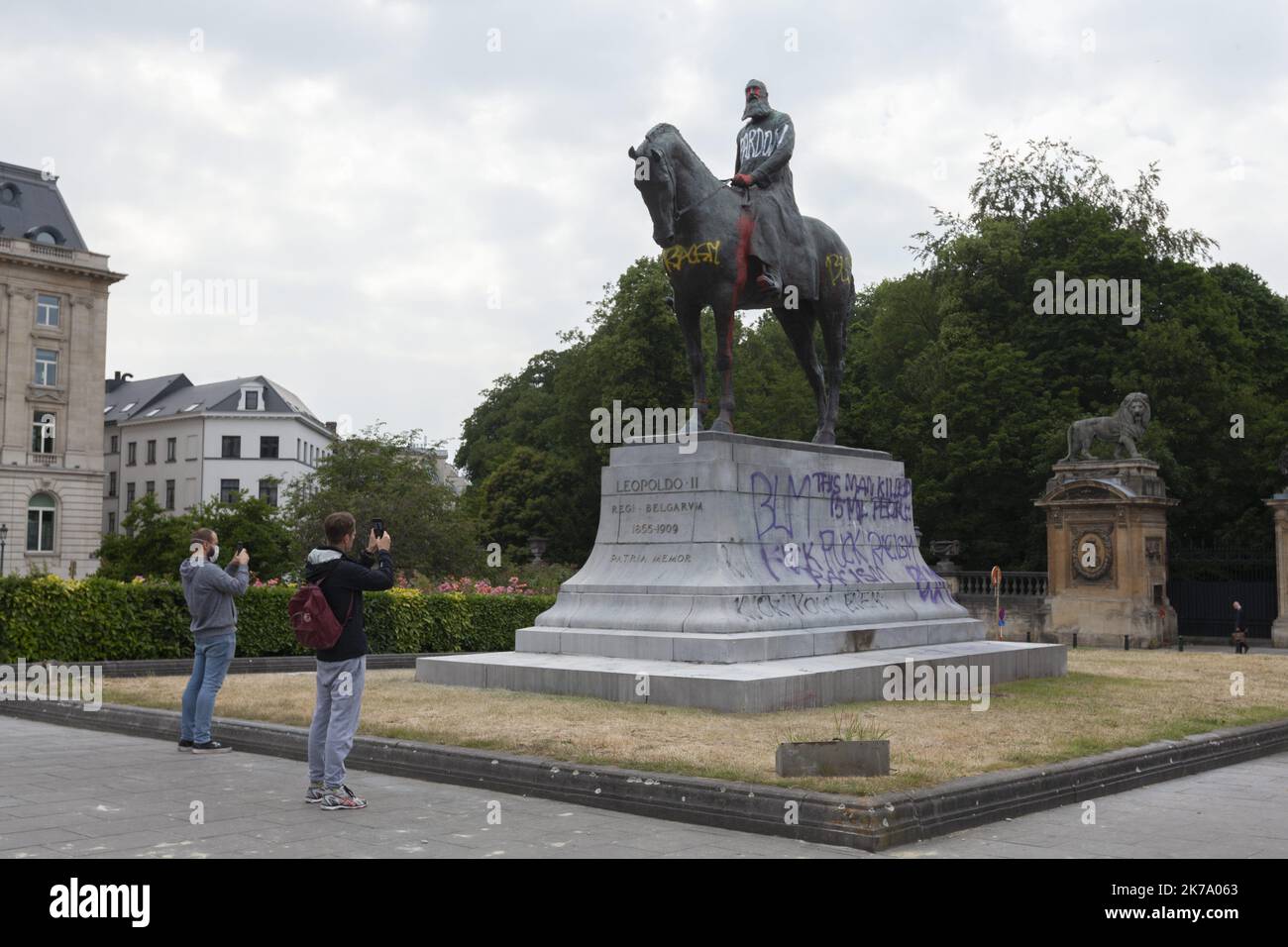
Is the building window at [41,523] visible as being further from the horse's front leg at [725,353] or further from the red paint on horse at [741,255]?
the red paint on horse at [741,255]

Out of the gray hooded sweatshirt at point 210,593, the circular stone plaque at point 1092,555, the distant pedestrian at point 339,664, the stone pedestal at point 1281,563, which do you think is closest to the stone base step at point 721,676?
the gray hooded sweatshirt at point 210,593

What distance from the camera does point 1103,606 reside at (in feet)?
122

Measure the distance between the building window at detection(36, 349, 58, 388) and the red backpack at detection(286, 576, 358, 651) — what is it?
64.6m

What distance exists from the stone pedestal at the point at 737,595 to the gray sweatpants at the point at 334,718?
4.70m

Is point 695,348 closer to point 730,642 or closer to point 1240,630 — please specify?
point 730,642

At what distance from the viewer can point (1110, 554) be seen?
122ft

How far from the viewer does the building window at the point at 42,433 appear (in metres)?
65.6

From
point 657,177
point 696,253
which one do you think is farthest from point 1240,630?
point 657,177

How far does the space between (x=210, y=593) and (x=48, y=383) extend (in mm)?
61403

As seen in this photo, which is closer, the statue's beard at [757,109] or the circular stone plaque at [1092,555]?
the statue's beard at [757,109]

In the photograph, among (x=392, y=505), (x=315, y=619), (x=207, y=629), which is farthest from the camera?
(x=392, y=505)

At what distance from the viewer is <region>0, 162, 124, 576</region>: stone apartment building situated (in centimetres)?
6406

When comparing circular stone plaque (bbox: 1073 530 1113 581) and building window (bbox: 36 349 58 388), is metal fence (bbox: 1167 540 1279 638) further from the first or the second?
building window (bbox: 36 349 58 388)

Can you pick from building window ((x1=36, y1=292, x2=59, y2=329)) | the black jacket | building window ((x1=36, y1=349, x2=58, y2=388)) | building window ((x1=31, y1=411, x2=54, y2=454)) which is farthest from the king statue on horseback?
building window ((x1=36, y1=292, x2=59, y2=329))
